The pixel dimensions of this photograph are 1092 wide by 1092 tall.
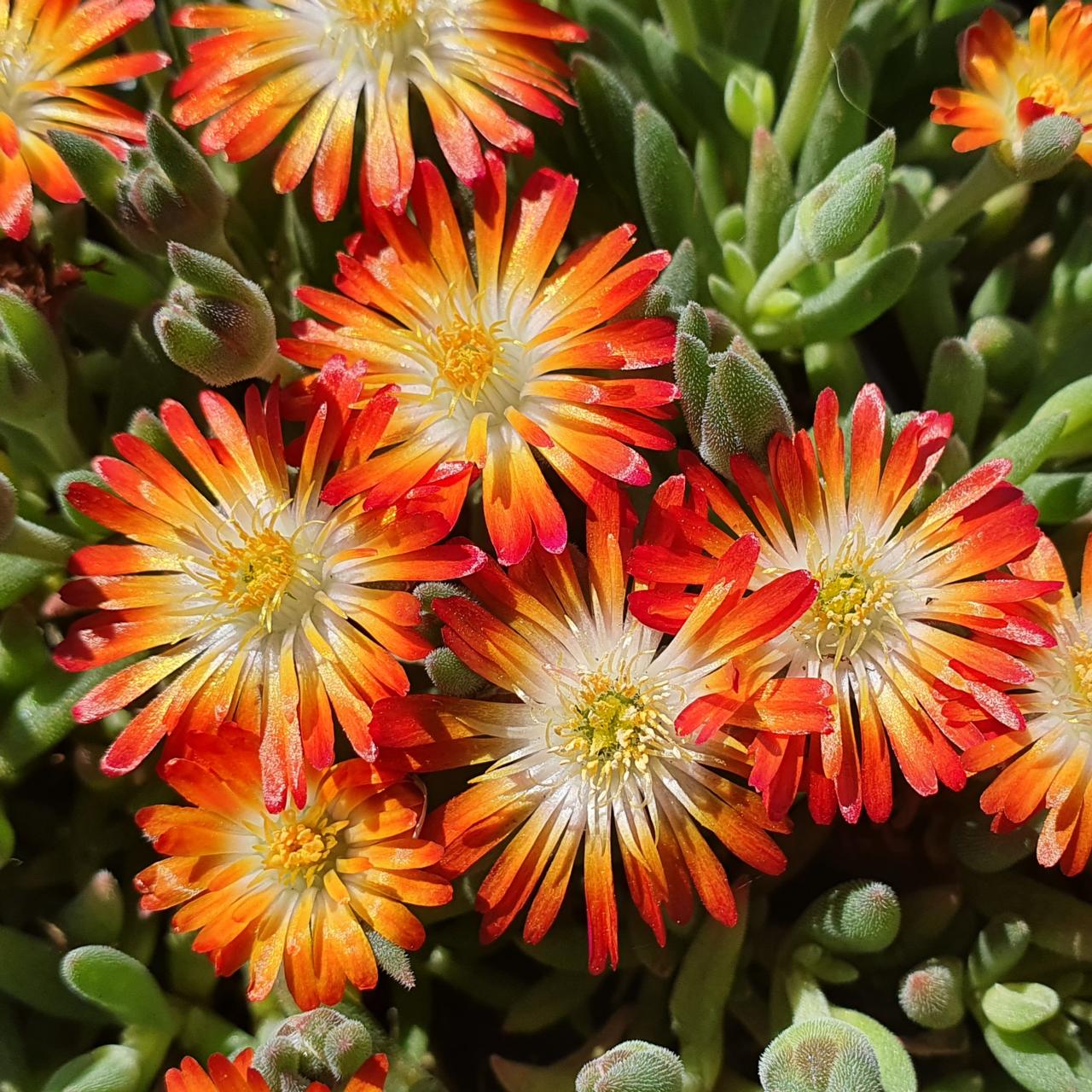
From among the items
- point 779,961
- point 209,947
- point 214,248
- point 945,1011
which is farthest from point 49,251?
point 945,1011

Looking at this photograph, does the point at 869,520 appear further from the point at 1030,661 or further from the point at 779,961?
the point at 779,961

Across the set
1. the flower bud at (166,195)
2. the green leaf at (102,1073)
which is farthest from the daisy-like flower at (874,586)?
the green leaf at (102,1073)

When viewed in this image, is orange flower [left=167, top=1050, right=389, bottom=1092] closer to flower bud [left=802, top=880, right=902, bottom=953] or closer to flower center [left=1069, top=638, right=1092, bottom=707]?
flower bud [left=802, top=880, right=902, bottom=953]

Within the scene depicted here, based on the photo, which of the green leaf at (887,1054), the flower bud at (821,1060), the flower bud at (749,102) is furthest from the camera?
the flower bud at (749,102)

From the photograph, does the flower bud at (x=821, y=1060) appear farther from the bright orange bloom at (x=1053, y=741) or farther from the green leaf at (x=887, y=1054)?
the bright orange bloom at (x=1053, y=741)

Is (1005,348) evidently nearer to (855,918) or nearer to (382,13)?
(855,918)

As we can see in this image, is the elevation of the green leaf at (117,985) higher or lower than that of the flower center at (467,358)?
lower

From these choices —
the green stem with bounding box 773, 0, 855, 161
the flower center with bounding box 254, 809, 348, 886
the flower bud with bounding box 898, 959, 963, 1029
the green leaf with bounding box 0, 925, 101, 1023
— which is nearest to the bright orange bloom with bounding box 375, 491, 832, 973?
the flower center with bounding box 254, 809, 348, 886
